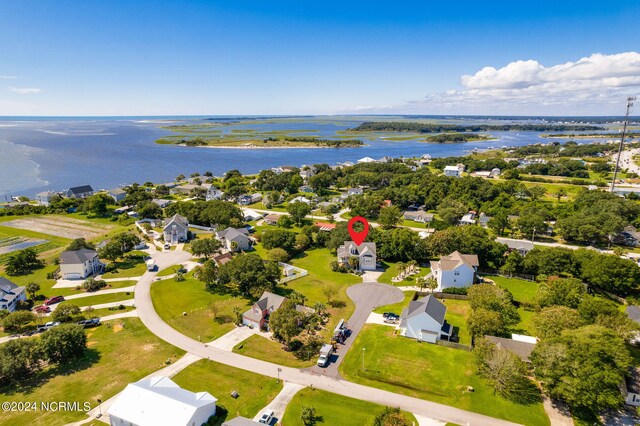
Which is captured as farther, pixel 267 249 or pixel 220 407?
pixel 267 249

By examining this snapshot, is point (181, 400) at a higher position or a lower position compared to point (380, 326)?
higher

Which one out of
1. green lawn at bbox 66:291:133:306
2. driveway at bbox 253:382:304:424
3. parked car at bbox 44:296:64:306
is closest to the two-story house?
driveway at bbox 253:382:304:424

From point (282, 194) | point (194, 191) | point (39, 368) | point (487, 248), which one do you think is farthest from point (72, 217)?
point (487, 248)

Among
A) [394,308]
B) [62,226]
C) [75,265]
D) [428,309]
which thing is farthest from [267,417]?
[62,226]

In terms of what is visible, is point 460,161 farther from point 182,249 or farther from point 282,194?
point 182,249

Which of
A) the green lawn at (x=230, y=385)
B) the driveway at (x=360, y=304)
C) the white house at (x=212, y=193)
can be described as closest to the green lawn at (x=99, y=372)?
the green lawn at (x=230, y=385)

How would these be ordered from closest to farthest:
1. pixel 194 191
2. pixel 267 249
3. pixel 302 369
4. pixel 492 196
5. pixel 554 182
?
pixel 302 369 < pixel 267 249 < pixel 492 196 < pixel 194 191 < pixel 554 182

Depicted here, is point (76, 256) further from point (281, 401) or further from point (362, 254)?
point (362, 254)

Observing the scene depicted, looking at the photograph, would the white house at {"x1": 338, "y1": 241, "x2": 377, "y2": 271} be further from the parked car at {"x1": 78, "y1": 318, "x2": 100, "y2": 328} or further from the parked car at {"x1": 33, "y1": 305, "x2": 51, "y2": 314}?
the parked car at {"x1": 33, "y1": 305, "x2": 51, "y2": 314}
